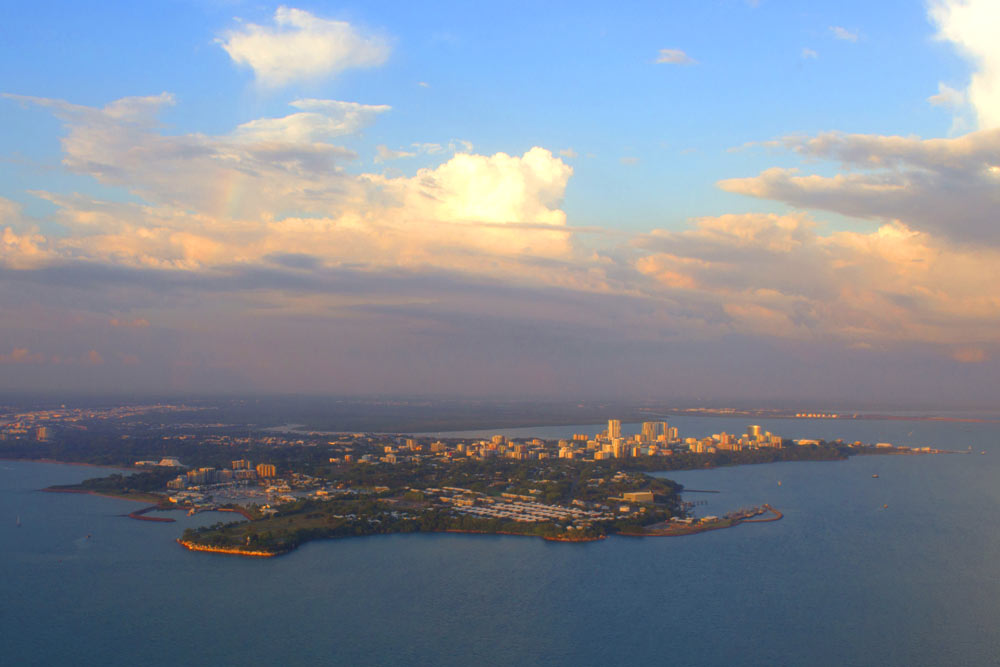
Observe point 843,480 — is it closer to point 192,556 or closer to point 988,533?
point 988,533

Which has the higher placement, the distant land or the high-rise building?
the high-rise building

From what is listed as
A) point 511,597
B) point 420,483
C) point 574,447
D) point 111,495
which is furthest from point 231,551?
point 574,447

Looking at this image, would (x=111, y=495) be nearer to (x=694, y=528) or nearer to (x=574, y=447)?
(x=694, y=528)

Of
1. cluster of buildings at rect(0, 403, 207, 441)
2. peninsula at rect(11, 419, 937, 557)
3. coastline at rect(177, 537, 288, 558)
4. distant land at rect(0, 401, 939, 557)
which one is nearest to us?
coastline at rect(177, 537, 288, 558)

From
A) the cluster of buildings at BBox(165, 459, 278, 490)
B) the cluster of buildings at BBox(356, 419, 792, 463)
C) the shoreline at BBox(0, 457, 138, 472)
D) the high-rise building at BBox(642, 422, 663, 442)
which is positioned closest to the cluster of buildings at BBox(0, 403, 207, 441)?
the shoreline at BBox(0, 457, 138, 472)

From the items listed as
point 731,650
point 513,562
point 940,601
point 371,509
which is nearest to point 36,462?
point 371,509

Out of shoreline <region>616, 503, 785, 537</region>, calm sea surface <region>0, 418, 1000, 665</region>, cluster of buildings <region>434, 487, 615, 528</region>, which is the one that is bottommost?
calm sea surface <region>0, 418, 1000, 665</region>

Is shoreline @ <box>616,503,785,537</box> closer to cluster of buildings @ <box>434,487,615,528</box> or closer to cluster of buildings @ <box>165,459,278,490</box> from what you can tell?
cluster of buildings @ <box>434,487,615,528</box>

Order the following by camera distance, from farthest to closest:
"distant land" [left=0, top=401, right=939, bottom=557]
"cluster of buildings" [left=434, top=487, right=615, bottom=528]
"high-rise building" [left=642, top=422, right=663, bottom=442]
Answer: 1. "high-rise building" [left=642, top=422, right=663, bottom=442]
2. "cluster of buildings" [left=434, top=487, right=615, bottom=528]
3. "distant land" [left=0, top=401, right=939, bottom=557]
